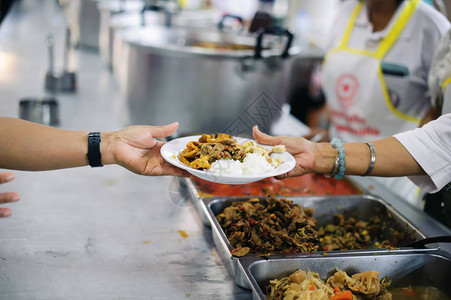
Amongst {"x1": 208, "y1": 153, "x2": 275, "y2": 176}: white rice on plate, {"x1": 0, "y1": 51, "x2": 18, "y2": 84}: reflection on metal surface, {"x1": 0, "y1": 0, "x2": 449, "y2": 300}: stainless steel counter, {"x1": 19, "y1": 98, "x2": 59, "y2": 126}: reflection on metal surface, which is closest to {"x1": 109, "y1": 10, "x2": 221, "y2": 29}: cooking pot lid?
{"x1": 19, "y1": 98, "x2": 59, "y2": 126}: reflection on metal surface

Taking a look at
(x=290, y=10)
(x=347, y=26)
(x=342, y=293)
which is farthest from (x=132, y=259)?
(x=290, y=10)

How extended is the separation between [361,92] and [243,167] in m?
1.27

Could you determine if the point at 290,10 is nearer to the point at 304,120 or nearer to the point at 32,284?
the point at 304,120

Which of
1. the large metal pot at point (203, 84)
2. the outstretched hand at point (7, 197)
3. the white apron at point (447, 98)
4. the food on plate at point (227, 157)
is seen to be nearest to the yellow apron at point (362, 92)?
the large metal pot at point (203, 84)

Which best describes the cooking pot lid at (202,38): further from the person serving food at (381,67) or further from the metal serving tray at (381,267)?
the metal serving tray at (381,267)

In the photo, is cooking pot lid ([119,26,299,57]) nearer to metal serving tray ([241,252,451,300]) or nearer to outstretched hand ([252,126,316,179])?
outstretched hand ([252,126,316,179])

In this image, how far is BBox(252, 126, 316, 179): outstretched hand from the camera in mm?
1353

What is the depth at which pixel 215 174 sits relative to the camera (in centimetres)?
105

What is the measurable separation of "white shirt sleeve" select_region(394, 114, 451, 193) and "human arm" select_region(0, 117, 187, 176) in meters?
0.72

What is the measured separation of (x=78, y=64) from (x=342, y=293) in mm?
3276

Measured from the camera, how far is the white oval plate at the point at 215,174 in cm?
105

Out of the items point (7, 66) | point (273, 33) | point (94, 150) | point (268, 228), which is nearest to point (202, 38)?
point (273, 33)

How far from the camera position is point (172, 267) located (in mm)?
1179

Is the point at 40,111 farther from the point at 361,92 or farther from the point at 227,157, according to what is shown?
the point at 361,92
